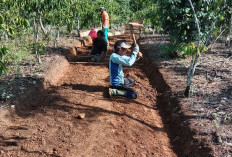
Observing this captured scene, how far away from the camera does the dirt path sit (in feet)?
12.6

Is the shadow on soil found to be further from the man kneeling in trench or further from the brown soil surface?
the man kneeling in trench

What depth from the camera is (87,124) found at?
4.50 meters

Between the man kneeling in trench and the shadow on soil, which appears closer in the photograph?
the shadow on soil

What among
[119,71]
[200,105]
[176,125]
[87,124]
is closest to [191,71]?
[200,105]

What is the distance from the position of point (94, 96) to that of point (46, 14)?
3.92 meters

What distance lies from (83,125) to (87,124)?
0.08m

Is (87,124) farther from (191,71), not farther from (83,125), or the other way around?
(191,71)

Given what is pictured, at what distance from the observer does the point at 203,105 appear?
4738mm

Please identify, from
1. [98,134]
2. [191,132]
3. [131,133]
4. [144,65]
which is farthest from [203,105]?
[144,65]

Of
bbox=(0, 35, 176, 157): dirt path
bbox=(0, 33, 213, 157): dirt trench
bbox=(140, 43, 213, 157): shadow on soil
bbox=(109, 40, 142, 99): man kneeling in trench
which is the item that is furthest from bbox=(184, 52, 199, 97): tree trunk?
bbox=(109, 40, 142, 99): man kneeling in trench

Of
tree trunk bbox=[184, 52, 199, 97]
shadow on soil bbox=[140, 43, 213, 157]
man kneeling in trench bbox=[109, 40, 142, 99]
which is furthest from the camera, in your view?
man kneeling in trench bbox=[109, 40, 142, 99]

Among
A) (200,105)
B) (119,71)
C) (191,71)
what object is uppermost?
(191,71)

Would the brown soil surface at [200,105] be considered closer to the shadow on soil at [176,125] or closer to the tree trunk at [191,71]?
the shadow on soil at [176,125]

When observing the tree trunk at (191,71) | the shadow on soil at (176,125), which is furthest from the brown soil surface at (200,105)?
the tree trunk at (191,71)
